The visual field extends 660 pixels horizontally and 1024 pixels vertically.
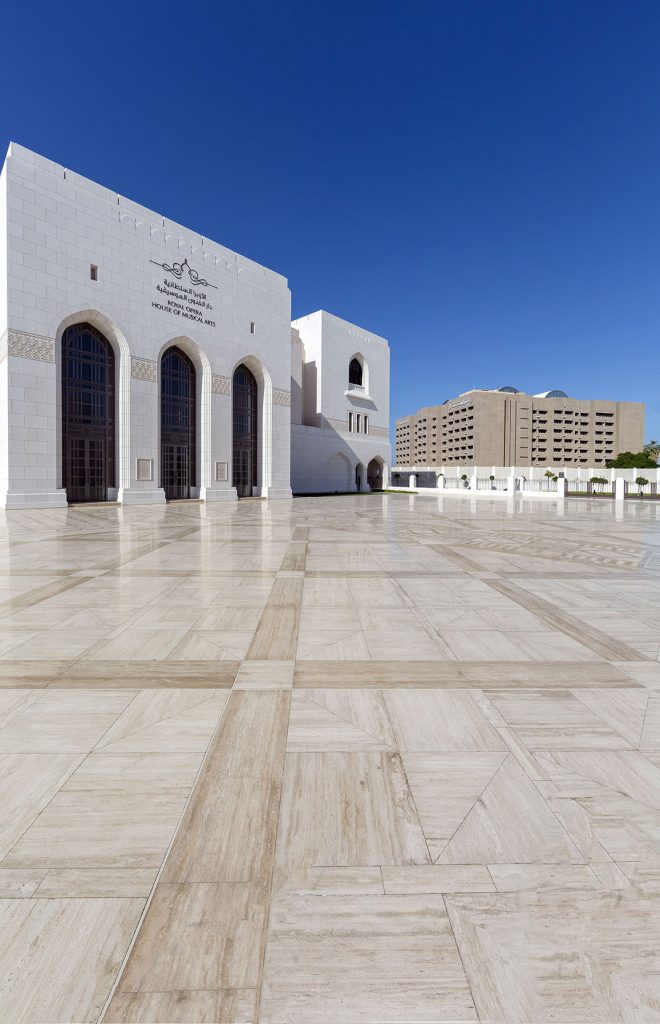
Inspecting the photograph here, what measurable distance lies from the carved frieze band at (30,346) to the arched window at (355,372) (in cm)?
2694

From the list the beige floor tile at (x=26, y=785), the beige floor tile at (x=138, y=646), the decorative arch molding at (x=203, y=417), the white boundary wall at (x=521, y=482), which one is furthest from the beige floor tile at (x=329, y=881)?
the white boundary wall at (x=521, y=482)

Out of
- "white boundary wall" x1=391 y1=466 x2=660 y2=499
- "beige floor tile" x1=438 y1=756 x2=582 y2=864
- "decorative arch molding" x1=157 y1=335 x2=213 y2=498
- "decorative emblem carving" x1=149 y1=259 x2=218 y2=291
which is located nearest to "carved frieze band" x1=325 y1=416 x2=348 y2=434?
"white boundary wall" x1=391 y1=466 x2=660 y2=499

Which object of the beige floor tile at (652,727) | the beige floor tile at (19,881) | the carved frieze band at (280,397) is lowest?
the beige floor tile at (19,881)

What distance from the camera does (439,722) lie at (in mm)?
2916

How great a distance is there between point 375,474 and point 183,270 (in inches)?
1063

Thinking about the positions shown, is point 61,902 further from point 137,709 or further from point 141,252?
point 141,252

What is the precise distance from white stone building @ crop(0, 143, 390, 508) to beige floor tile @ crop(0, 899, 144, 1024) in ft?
73.0

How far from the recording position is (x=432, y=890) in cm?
172

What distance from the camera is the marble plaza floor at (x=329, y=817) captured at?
139cm

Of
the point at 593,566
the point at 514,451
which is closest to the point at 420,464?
the point at 514,451

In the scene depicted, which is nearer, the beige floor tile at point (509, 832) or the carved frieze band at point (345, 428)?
the beige floor tile at point (509, 832)

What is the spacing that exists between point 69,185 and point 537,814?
27604mm

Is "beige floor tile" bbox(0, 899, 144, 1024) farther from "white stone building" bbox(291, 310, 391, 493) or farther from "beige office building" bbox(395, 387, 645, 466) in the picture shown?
"beige office building" bbox(395, 387, 645, 466)

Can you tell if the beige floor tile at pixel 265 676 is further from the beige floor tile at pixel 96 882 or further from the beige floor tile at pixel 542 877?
the beige floor tile at pixel 542 877
